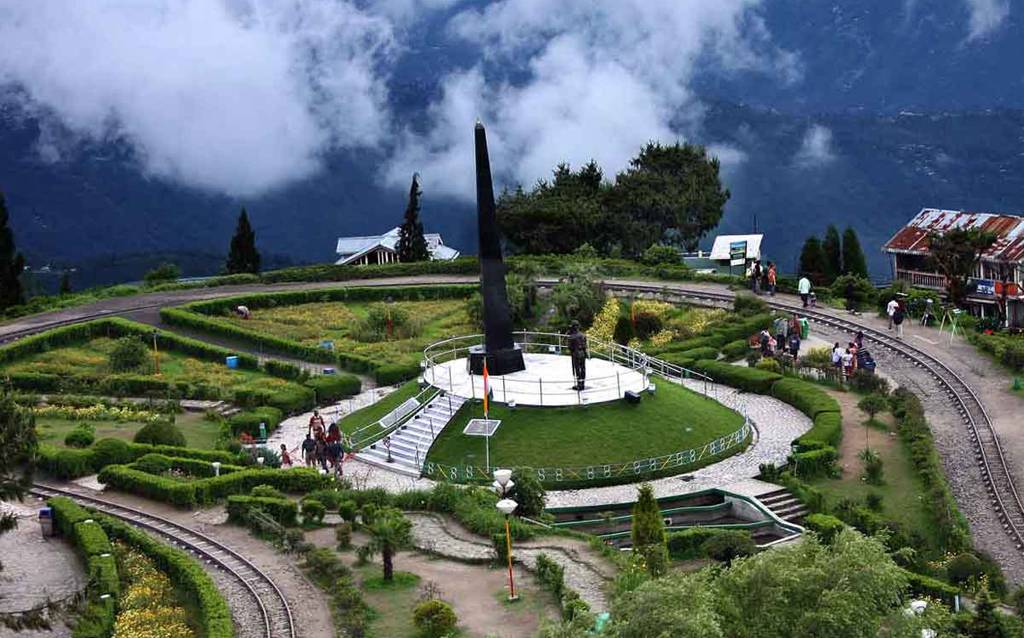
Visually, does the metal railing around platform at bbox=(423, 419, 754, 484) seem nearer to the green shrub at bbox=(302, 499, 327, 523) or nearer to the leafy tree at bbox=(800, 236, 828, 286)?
the green shrub at bbox=(302, 499, 327, 523)

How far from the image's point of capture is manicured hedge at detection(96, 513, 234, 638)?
106 feet

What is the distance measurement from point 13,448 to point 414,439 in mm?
13571

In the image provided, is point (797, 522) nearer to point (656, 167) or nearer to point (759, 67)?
point (656, 167)

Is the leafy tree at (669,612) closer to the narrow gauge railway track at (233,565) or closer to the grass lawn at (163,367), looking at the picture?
the narrow gauge railway track at (233,565)

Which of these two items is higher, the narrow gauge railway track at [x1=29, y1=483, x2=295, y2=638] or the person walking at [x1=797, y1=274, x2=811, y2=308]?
the person walking at [x1=797, y1=274, x2=811, y2=308]

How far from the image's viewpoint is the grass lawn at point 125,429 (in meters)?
49.0

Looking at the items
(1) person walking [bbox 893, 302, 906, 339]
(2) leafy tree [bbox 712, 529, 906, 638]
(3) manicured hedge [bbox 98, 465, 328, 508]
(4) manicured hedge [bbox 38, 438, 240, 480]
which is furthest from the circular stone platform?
(2) leafy tree [bbox 712, 529, 906, 638]

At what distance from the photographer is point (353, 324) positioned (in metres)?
66.1

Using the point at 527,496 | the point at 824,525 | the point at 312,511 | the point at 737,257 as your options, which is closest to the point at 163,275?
the point at 737,257

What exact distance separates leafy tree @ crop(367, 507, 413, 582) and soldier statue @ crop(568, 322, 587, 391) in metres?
10.1

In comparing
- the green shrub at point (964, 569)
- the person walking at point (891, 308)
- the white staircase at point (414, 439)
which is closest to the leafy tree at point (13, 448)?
the white staircase at point (414, 439)

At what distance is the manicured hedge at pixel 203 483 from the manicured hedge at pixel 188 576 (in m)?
2.29

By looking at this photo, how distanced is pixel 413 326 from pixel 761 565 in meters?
39.3

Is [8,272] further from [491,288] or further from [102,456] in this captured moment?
[491,288]
